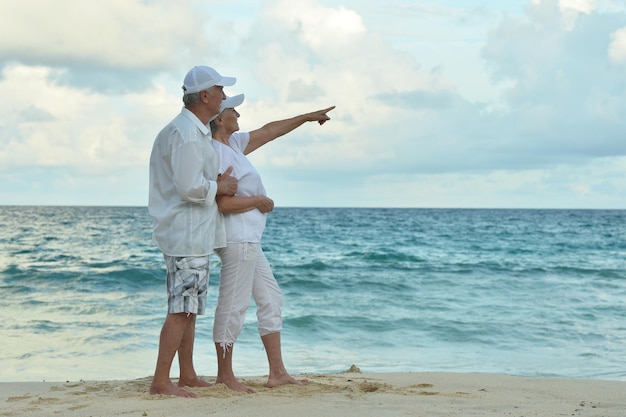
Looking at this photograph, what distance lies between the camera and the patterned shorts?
4.36 metres

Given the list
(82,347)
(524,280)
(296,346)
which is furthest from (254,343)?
(524,280)

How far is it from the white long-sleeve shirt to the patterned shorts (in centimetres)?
5

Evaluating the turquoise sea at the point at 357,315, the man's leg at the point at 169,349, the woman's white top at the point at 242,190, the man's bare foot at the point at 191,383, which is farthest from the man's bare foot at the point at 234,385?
the turquoise sea at the point at 357,315

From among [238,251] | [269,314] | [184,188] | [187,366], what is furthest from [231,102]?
[187,366]

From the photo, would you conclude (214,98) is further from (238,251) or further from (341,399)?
(341,399)

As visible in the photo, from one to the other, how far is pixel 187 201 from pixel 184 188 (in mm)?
114

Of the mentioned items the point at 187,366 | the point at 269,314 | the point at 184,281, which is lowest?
the point at 187,366

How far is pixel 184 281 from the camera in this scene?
436 centimetres

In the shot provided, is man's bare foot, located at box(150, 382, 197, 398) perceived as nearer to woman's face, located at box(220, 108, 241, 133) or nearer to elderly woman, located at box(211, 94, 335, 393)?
elderly woman, located at box(211, 94, 335, 393)

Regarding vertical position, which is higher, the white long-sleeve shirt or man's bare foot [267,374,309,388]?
the white long-sleeve shirt

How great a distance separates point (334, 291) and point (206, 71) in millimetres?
10168

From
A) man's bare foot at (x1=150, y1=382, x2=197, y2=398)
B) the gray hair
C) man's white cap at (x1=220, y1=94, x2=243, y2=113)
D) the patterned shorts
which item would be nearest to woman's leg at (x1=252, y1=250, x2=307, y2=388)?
the patterned shorts

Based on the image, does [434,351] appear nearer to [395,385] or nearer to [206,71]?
[395,385]

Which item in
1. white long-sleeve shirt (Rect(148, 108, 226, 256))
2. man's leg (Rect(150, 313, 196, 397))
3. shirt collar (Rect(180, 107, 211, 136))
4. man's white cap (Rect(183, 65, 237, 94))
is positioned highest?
man's white cap (Rect(183, 65, 237, 94))
